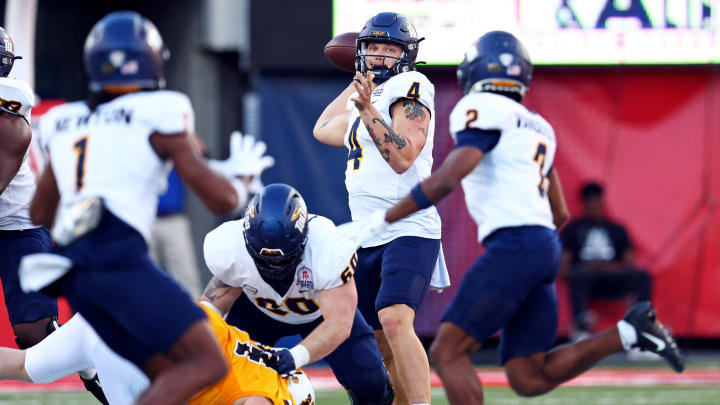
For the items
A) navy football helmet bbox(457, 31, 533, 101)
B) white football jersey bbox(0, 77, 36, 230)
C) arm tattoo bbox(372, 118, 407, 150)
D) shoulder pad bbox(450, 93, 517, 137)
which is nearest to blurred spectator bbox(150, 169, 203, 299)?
white football jersey bbox(0, 77, 36, 230)

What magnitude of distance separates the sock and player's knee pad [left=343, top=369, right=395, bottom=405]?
984 millimetres

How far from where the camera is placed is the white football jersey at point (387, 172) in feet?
15.5

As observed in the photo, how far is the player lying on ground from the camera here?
413cm

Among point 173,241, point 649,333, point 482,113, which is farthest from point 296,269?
point 173,241

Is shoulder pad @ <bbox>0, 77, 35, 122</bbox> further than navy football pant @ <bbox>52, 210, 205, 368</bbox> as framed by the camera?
Yes

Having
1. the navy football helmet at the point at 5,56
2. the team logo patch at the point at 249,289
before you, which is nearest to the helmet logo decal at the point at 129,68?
the team logo patch at the point at 249,289

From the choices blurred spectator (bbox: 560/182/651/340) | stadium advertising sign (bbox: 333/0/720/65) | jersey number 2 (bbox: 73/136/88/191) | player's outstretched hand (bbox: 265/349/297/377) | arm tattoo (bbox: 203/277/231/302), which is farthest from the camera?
blurred spectator (bbox: 560/182/651/340)

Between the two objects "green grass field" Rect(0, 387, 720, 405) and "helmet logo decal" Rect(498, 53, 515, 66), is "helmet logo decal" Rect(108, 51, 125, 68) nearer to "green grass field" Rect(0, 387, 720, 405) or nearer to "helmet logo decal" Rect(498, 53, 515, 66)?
"helmet logo decal" Rect(498, 53, 515, 66)

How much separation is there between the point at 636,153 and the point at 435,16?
205cm

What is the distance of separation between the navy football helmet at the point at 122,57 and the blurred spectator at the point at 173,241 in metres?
4.95

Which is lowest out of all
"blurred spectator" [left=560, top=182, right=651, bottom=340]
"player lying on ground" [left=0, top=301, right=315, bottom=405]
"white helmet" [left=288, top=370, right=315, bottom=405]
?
"blurred spectator" [left=560, top=182, right=651, bottom=340]

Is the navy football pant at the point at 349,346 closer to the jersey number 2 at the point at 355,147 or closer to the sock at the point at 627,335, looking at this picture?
the jersey number 2 at the point at 355,147

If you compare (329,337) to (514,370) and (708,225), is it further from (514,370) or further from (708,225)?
(708,225)

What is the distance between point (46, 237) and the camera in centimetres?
497
